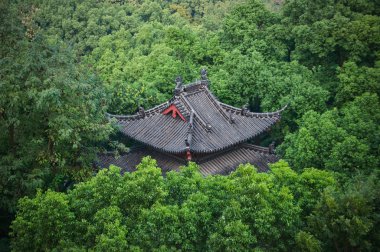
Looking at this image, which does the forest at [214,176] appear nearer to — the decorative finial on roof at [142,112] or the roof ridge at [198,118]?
the decorative finial on roof at [142,112]

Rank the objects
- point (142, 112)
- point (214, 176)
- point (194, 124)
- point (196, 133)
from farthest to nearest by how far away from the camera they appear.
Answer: point (142, 112) → point (194, 124) → point (196, 133) → point (214, 176)

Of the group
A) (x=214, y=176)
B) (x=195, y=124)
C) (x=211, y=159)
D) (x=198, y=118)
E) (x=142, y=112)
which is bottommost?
(x=211, y=159)

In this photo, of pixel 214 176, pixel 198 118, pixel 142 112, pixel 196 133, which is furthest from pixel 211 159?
pixel 214 176

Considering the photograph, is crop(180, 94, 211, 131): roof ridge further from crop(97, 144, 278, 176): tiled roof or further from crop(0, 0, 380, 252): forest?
crop(0, 0, 380, 252): forest

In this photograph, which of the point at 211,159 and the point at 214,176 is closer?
the point at 214,176

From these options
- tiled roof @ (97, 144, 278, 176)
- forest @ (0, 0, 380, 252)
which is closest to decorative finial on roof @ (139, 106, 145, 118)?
tiled roof @ (97, 144, 278, 176)

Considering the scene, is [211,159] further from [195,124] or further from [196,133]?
[195,124]

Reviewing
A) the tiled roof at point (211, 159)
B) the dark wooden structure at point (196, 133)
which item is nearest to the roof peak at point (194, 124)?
the dark wooden structure at point (196, 133)
